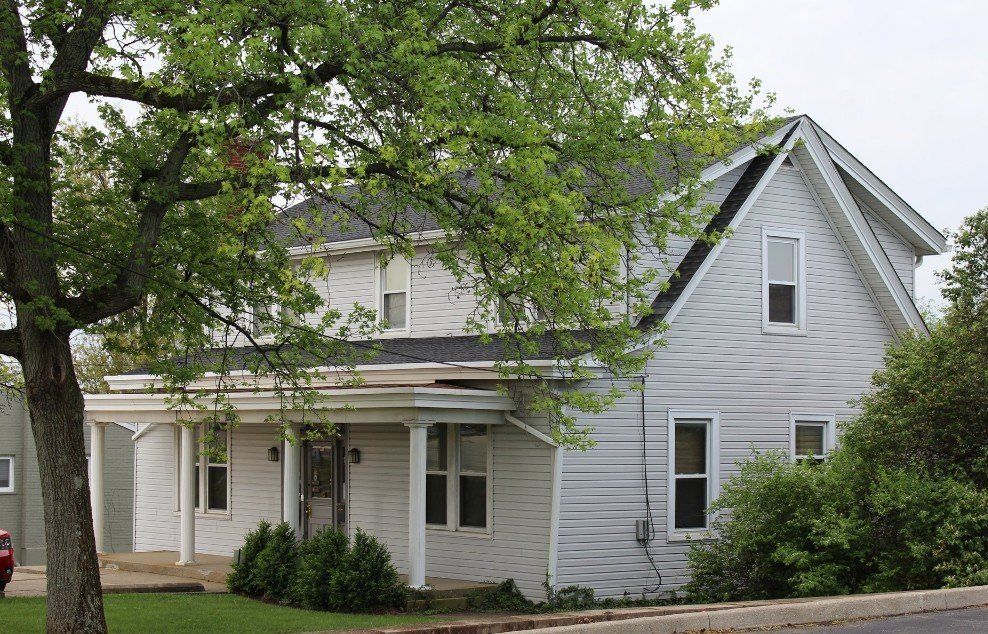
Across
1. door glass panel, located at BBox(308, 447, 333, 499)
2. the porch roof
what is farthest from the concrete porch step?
→ the porch roof

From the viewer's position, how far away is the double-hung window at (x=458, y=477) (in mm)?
21000

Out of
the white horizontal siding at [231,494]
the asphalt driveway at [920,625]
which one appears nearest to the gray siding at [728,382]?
the asphalt driveway at [920,625]

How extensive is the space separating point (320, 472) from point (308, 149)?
1323 centimetres

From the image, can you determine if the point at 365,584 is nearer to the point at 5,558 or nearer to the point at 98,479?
the point at 5,558

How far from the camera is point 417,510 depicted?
19.0 meters

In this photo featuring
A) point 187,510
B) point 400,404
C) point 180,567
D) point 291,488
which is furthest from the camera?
point 187,510

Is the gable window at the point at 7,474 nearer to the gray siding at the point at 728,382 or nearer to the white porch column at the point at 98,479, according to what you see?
the white porch column at the point at 98,479

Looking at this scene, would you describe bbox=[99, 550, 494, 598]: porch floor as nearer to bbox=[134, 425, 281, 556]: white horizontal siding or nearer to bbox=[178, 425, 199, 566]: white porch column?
bbox=[178, 425, 199, 566]: white porch column

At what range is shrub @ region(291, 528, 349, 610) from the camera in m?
18.9

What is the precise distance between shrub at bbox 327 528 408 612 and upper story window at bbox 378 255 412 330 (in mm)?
6370

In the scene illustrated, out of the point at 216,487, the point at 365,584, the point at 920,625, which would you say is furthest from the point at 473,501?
the point at 920,625

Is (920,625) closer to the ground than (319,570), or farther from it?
farther from it

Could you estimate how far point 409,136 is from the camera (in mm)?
13125

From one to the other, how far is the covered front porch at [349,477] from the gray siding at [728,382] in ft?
3.25
